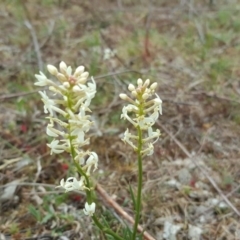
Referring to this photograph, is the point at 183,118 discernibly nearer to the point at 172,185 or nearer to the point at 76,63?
the point at 172,185

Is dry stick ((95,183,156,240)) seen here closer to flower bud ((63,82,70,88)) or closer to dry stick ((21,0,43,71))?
flower bud ((63,82,70,88))

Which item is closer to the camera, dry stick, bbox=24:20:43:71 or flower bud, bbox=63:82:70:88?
flower bud, bbox=63:82:70:88

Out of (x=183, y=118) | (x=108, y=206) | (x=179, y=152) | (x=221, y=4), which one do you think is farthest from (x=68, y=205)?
(x=221, y=4)

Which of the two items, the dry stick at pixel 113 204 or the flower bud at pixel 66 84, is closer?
the flower bud at pixel 66 84

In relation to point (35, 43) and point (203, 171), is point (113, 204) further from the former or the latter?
point (35, 43)

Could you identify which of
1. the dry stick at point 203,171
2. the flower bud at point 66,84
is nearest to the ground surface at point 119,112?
the dry stick at point 203,171

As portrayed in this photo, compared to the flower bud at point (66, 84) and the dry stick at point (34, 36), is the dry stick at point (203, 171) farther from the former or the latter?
the flower bud at point (66, 84)

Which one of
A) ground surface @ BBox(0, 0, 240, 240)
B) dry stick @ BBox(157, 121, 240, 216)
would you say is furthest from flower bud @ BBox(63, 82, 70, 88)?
dry stick @ BBox(157, 121, 240, 216)

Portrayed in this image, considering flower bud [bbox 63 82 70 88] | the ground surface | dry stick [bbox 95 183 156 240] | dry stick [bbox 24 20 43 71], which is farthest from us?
dry stick [bbox 24 20 43 71]
